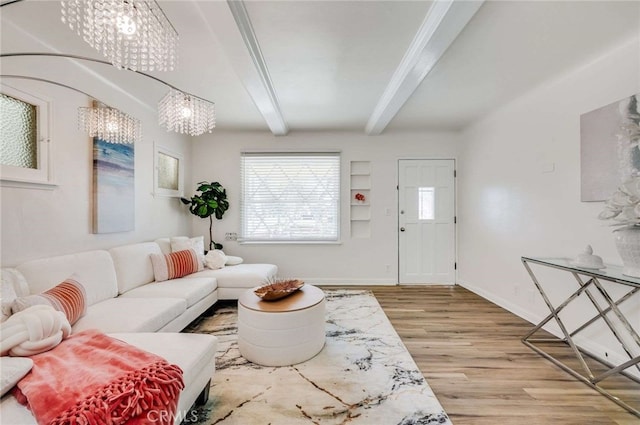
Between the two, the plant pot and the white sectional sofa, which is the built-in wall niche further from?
the plant pot

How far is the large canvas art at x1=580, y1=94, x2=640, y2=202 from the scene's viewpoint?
2.01 metres

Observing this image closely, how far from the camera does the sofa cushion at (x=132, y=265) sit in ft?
8.59

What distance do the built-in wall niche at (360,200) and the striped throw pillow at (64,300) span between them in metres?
3.48

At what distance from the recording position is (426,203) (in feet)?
14.9

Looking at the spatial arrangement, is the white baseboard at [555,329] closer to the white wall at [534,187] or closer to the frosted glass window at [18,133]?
the white wall at [534,187]

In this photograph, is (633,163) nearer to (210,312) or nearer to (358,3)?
(358,3)

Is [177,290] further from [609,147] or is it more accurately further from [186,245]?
[609,147]

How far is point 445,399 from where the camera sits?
1.79 meters

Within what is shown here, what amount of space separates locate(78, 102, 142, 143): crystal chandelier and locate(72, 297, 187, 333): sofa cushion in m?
1.40

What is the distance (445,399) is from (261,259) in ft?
10.9

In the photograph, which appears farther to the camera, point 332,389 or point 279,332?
point 279,332

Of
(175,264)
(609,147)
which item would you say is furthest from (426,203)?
(175,264)

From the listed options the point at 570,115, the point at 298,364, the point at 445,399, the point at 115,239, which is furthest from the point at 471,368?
Answer: the point at 115,239

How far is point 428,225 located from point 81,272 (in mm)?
4391
